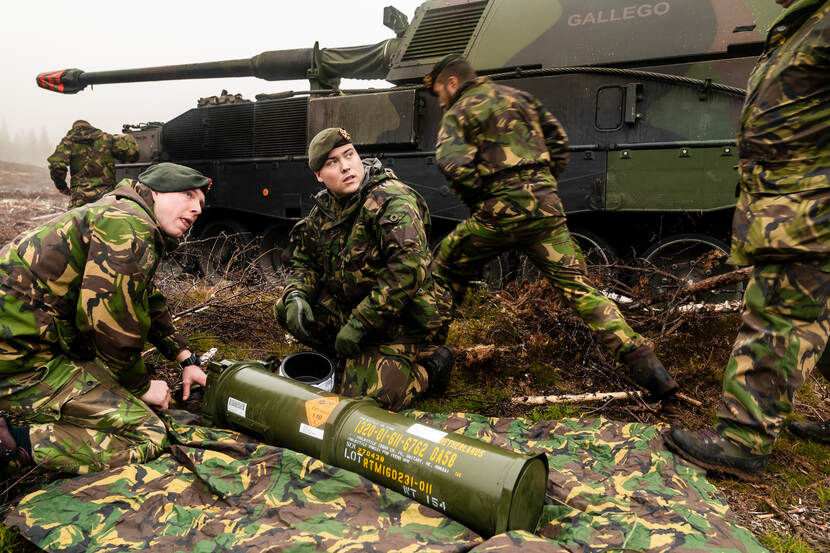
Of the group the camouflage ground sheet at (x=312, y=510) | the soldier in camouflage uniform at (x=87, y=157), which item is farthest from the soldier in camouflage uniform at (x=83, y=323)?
the soldier in camouflage uniform at (x=87, y=157)

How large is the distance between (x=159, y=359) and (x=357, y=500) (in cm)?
238

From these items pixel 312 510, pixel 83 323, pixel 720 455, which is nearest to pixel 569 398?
pixel 720 455

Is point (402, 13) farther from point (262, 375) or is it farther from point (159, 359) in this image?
point (262, 375)

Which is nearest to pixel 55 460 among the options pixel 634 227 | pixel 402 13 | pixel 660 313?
pixel 660 313

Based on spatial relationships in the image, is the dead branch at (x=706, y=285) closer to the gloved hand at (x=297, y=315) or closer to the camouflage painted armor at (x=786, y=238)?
the camouflage painted armor at (x=786, y=238)

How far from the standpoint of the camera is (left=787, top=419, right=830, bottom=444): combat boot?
2.77 meters

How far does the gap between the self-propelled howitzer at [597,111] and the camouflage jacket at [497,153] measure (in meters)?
1.47

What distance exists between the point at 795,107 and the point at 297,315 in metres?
2.52

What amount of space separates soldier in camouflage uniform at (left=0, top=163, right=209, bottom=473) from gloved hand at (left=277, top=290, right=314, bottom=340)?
1.01 meters

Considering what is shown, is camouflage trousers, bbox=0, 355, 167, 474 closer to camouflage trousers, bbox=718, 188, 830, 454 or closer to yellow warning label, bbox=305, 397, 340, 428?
yellow warning label, bbox=305, 397, 340, 428

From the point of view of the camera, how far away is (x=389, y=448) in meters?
2.10

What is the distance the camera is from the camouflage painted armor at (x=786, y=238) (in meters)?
2.18

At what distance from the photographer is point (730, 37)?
16.0 feet

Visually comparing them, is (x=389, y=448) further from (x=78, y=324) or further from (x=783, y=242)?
(x=783, y=242)
